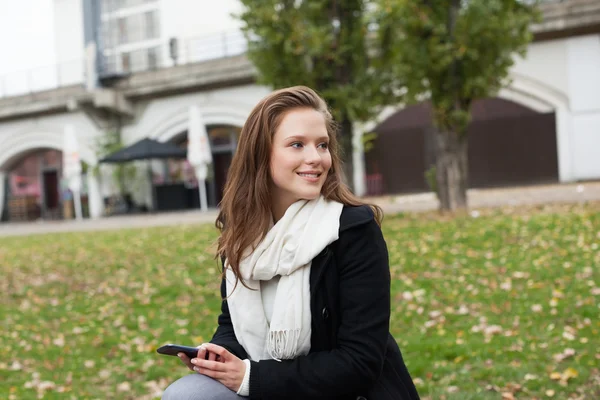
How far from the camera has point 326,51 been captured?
437 inches

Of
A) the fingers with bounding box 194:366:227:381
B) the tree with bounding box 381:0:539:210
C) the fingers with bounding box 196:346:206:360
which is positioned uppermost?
the tree with bounding box 381:0:539:210

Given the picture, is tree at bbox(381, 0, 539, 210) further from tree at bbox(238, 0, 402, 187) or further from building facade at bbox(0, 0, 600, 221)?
building facade at bbox(0, 0, 600, 221)

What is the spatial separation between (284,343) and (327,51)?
9.68 m

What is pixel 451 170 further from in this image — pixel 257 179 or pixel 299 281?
pixel 299 281

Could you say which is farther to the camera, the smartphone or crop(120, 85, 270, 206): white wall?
crop(120, 85, 270, 206): white wall

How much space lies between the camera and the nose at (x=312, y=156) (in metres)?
2.06

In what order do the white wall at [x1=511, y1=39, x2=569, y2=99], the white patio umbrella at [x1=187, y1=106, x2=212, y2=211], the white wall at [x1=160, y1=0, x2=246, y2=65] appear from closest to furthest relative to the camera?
the white wall at [x1=511, y1=39, x2=569, y2=99] → the white patio umbrella at [x1=187, y1=106, x2=212, y2=211] → the white wall at [x1=160, y1=0, x2=246, y2=65]

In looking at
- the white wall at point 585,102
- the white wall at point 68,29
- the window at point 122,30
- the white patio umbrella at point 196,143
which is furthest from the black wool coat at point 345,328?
the white wall at point 68,29

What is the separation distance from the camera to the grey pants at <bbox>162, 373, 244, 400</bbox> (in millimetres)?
1945

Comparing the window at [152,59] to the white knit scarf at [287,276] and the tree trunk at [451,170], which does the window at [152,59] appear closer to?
the tree trunk at [451,170]

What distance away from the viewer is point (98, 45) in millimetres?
25406

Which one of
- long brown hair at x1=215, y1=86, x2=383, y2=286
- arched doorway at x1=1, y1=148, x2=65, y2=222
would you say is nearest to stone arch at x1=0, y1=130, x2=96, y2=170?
arched doorway at x1=1, y1=148, x2=65, y2=222

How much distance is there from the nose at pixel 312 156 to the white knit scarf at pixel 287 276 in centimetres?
13

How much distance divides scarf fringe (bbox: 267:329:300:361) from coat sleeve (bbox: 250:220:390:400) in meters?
0.03
